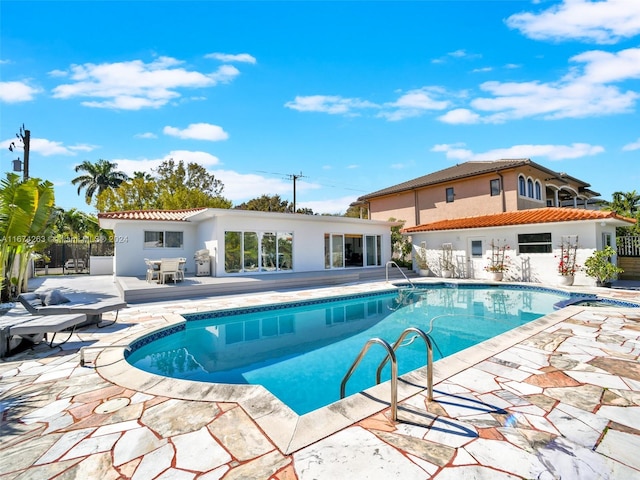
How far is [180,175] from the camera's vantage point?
3638cm

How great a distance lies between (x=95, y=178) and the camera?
44312 mm

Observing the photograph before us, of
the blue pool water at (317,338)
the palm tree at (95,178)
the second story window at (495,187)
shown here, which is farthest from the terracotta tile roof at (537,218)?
the palm tree at (95,178)

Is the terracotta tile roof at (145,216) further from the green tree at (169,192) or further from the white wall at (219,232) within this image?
the green tree at (169,192)

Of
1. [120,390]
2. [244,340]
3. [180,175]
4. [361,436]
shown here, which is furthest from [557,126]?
[180,175]

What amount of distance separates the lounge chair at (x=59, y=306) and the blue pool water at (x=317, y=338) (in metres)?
1.33

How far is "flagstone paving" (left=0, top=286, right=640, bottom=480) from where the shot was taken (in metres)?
2.75

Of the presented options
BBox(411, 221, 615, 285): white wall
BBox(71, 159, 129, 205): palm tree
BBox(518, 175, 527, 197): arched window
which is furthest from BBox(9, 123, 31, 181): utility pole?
BBox(71, 159, 129, 205): palm tree

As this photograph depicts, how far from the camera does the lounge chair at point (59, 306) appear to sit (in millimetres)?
7156

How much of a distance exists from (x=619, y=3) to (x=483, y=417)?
44.2ft

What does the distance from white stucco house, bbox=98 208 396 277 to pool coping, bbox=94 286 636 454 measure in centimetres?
1033

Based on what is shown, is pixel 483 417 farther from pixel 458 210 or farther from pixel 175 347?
pixel 458 210

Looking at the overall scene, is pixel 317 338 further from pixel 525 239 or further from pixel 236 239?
pixel 525 239

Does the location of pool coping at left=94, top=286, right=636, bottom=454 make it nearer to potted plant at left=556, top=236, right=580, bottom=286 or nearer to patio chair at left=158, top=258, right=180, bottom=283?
patio chair at left=158, top=258, right=180, bottom=283

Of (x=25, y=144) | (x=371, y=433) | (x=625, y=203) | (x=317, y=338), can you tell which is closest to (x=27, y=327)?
(x=317, y=338)
